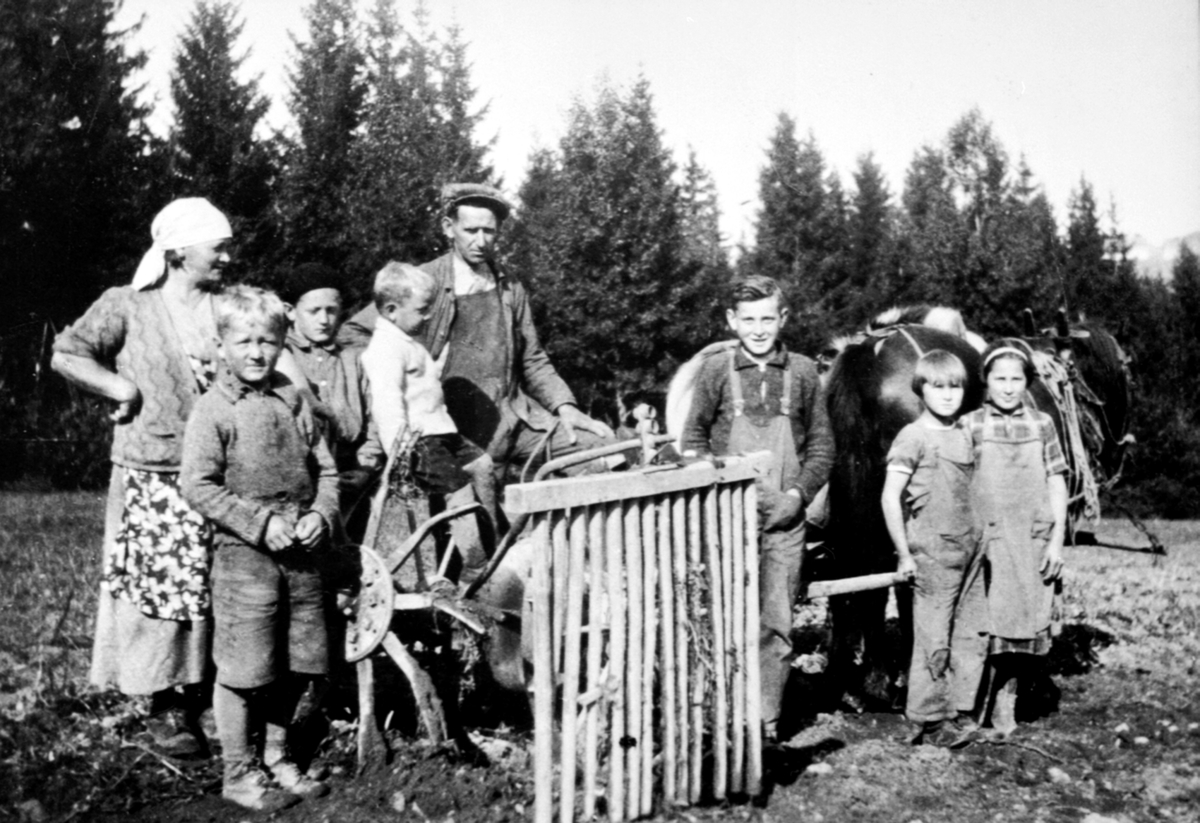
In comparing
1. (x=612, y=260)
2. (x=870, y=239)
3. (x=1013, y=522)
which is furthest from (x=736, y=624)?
(x=870, y=239)

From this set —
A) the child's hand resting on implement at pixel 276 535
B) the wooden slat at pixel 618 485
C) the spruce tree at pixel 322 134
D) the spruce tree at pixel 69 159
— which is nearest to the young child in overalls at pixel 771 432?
the wooden slat at pixel 618 485

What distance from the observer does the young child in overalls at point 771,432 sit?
421 cm

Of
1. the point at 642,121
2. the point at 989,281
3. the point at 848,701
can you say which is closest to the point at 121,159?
the point at 848,701

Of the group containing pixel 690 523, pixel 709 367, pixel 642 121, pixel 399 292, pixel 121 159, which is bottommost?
pixel 690 523

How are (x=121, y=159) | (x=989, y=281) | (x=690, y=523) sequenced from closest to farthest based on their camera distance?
(x=690, y=523) < (x=121, y=159) < (x=989, y=281)

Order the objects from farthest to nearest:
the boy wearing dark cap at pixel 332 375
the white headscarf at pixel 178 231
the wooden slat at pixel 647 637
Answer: the boy wearing dark cap at pixel 332 375 < the white headscarf at pixel 178 231 < the wooden slat at pixel 647 637

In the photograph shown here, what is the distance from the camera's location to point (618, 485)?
3.14 m

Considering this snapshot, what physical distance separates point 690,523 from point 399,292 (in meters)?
1.69

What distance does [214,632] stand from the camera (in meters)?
3.74

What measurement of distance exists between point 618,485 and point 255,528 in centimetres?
123

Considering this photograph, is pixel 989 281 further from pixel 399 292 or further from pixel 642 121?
pixel 399 292

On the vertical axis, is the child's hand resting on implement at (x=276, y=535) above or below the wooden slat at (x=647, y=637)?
above

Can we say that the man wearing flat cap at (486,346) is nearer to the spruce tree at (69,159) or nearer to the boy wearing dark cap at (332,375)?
the boy wearing dark cap at (332,375)

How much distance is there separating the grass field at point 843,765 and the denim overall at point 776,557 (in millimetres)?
346
